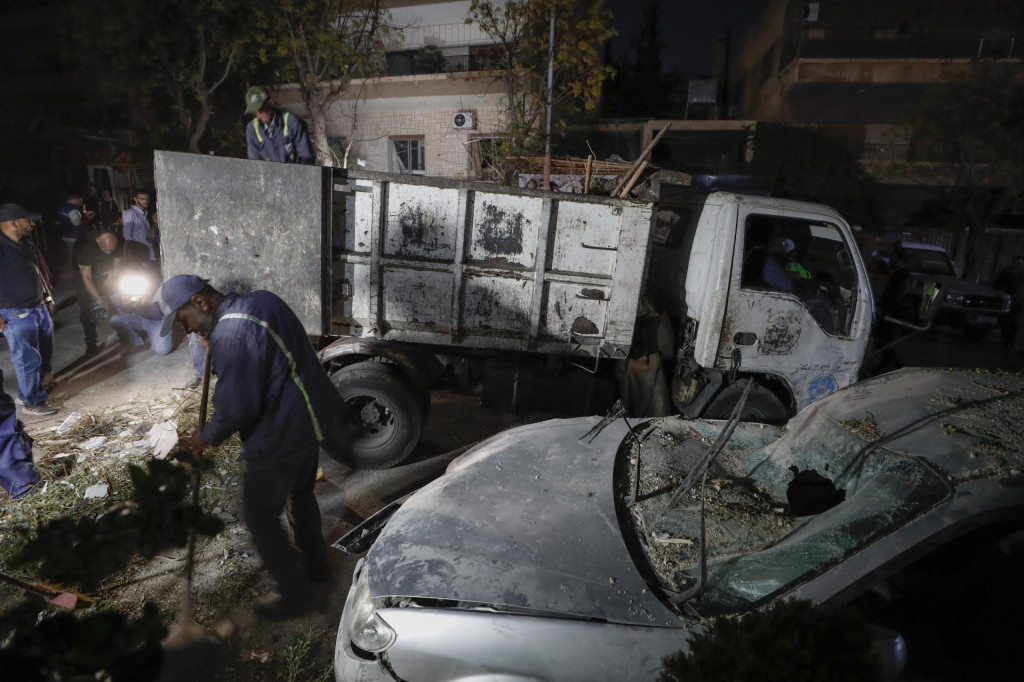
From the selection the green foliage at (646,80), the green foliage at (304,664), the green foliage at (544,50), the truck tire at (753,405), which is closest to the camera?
the green foliage at (304,664)

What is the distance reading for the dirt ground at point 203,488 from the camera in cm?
272

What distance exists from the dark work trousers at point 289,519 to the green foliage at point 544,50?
925 cm

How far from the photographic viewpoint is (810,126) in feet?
58.9

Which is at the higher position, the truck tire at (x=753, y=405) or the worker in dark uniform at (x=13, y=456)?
the truck tire at (x=753, y=405)

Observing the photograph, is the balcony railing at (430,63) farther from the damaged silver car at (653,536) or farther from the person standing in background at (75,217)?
the damaged silver car at (653,536)

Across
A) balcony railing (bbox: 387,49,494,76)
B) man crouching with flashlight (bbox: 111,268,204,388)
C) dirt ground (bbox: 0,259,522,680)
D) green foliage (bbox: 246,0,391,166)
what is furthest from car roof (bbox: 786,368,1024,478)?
balcony railing (bbox: 387,49,494,76)

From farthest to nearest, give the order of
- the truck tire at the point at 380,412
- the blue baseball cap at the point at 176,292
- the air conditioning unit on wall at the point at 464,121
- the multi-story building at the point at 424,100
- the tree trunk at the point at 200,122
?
the multi-story building at the point at 424,100, the air conditioning unit on wall at the point at 464,121, the tree trunk at the point at 200,122, the truck tire at the point at 380,412, the blue baseball cap at the point at 176,292

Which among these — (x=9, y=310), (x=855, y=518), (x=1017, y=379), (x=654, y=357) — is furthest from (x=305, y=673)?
(x=9, y=310)

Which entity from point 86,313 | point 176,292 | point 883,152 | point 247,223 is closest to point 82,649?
point 176,292

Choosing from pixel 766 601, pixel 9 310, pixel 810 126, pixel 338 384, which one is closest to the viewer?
pixel 766 601

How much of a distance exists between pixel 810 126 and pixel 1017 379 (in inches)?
706

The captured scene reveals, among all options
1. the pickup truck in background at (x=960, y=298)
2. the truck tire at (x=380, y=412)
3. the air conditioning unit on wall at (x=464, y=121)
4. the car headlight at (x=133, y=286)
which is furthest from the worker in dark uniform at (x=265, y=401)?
the air conditioning unit on wall at (x=464, y=121)

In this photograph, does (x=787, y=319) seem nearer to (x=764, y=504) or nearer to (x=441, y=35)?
(x=764, y=504)

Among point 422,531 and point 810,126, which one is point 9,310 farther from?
point 810,126
